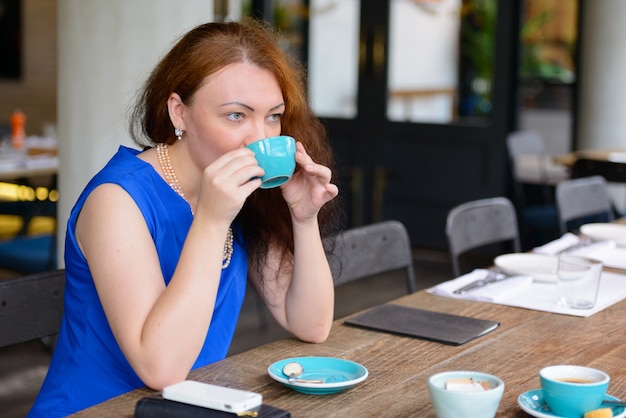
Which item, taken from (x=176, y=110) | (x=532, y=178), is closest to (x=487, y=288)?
(x=176, y=110)

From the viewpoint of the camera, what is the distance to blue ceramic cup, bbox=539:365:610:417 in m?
1.38

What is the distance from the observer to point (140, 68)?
145 inches

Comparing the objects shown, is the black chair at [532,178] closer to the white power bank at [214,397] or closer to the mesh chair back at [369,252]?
the mesh chair back at [369,252]

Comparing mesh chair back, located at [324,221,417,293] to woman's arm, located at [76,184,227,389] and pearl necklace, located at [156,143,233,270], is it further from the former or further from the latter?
woman's arm, located at [76,184,227,389]

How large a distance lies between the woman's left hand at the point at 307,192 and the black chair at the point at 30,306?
0.51 m

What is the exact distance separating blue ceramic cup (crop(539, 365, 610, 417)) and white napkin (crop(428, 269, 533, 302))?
0.79 m

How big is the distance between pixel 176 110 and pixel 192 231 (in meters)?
0.29

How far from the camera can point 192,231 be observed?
1623mm

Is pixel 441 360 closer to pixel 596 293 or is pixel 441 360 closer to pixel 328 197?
pixel 328 197

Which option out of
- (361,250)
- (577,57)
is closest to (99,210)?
(361,250)

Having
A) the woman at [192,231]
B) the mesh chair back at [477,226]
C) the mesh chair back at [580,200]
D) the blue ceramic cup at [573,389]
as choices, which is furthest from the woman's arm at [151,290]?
the mesh chair back at [580,200]

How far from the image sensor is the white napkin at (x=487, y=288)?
2250 millimetres

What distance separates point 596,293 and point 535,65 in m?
4.55

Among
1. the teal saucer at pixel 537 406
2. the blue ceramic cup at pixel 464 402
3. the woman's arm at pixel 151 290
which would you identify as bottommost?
the teal saucer at pixel 537 406
